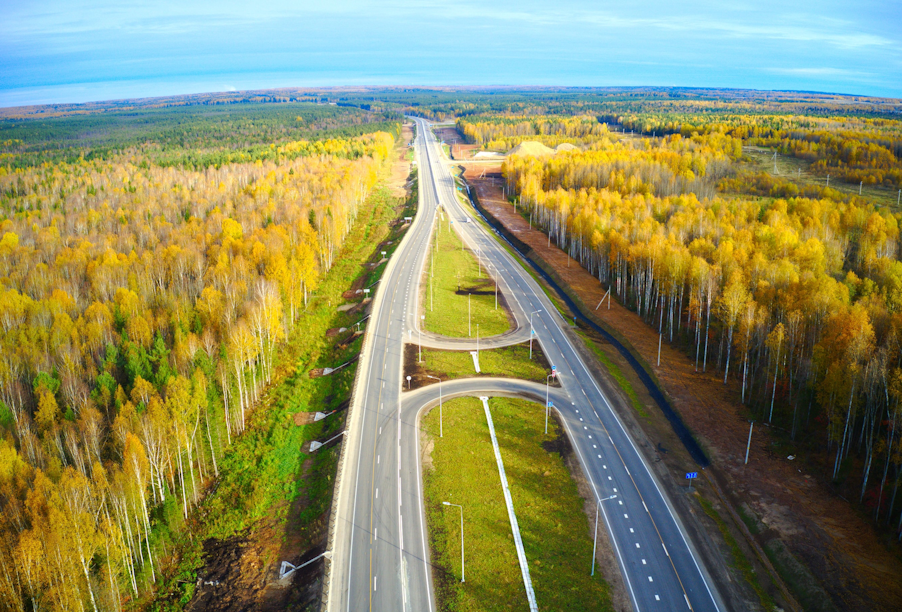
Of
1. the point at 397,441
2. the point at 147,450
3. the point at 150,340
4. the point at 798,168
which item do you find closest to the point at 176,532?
the point at 147,450

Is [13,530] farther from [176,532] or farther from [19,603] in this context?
[176,532]

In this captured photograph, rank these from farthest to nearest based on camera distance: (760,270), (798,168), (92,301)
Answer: (798,168) < (92,301) < (760,270)

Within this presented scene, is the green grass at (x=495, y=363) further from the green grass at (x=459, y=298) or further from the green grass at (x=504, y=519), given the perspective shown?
the green grass at (x=504, y=519)

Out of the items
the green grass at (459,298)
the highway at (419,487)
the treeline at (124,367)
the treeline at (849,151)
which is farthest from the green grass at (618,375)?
the treeline at (849,151)

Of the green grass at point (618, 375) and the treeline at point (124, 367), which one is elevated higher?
the treeline at point (124, 367)

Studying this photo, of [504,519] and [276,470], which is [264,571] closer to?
[276,470]

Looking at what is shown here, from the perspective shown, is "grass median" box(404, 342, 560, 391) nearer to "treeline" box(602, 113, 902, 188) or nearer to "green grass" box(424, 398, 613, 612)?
"green grass" box(424, 398, 613, 612)
